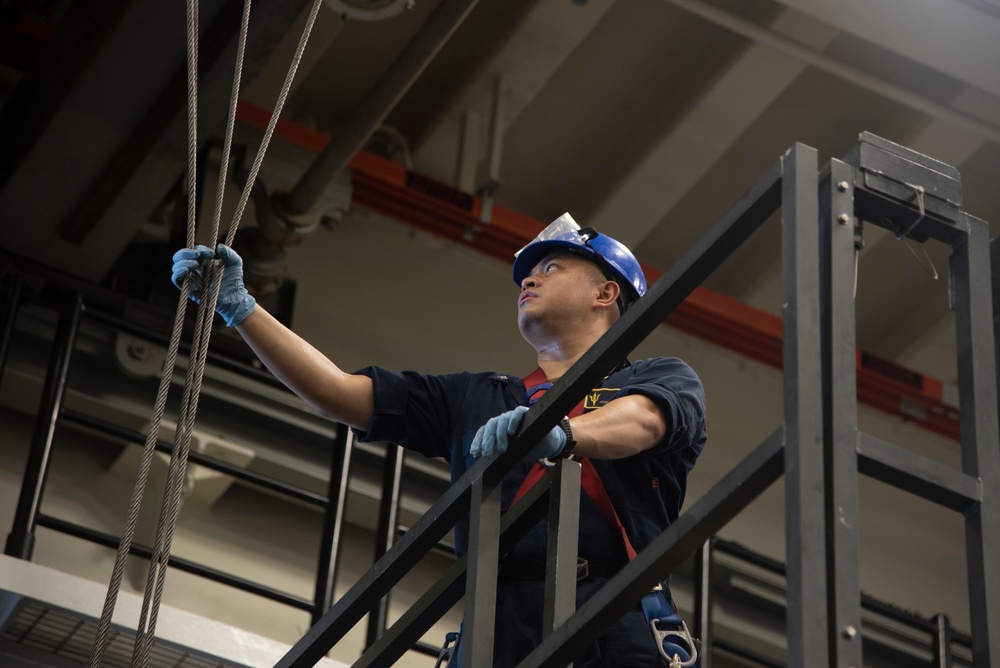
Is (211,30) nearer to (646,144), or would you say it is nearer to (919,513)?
(646,144)

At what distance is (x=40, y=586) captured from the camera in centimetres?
539

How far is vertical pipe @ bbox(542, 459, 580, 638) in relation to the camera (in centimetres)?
251

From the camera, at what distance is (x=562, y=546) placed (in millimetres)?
2559

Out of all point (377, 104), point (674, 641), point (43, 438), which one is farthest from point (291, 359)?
point (377, 104)

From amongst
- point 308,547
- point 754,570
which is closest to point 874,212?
point 308,547

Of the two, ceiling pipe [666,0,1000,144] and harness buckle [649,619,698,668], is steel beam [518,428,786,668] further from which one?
ceiling pipe [666,0,1000,144]

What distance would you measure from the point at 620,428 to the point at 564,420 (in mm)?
157

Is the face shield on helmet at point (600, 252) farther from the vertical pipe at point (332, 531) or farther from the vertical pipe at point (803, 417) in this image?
the vertical pipe at point (332, 531)

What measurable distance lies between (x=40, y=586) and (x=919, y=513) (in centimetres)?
663

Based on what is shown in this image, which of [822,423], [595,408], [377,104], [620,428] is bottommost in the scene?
[822,423]

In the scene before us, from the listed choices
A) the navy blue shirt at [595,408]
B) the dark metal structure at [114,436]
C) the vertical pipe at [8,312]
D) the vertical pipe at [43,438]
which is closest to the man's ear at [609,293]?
the navy blue shirt at [595,408]

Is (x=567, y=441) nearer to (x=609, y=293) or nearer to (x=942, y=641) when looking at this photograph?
(x=609, y=293)

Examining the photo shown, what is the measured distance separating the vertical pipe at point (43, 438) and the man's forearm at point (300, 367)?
2.51m

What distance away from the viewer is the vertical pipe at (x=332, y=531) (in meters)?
5.92
